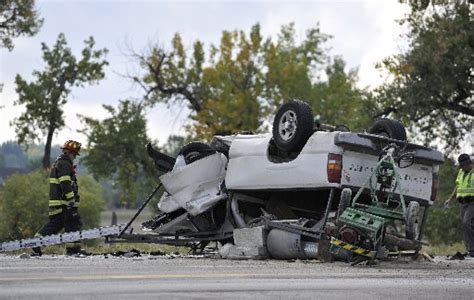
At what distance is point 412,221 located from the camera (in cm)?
1180

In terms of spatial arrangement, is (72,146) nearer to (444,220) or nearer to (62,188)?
(62,188)

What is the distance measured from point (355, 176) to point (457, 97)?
21.1m

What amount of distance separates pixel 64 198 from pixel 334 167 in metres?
4.25

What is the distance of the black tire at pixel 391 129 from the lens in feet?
41.7

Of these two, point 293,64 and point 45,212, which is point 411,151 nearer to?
point 293,64

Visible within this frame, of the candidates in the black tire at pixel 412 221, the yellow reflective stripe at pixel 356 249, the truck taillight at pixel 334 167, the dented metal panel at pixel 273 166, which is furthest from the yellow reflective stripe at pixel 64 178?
the black tire at pixel 412 221

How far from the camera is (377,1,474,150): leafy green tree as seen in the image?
102ft

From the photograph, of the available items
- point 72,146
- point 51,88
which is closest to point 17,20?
point 51,88

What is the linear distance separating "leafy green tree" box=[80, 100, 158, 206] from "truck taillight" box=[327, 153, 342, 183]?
115 ft

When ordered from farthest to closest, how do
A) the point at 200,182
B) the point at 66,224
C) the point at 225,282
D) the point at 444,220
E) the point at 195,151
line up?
the point at 444,220, the point at 66,224, the point at 195,151, the point at 200,182, the point at 225,282

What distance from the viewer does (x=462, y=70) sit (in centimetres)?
3125

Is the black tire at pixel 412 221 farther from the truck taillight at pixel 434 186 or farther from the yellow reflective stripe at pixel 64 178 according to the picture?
the yellow reflective stripe at pixel 64 178

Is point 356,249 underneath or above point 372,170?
underneath

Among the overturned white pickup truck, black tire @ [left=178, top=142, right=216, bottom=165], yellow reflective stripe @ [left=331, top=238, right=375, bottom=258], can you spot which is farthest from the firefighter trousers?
yellow reflective stripe @ [left=331, top=238, right=375, bottom=258]
